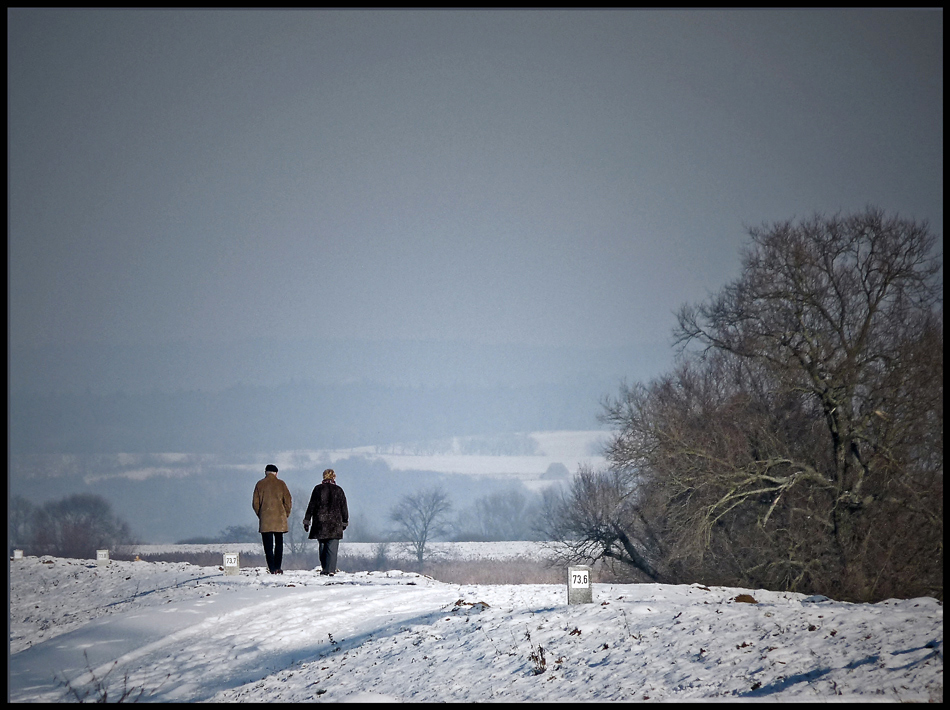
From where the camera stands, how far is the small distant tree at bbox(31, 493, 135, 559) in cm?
5756

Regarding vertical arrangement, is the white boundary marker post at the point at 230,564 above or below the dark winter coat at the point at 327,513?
below

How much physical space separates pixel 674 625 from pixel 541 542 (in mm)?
28125

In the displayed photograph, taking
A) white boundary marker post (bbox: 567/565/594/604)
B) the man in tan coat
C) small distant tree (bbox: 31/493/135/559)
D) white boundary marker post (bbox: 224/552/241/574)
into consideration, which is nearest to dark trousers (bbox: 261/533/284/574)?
the man in tan coat

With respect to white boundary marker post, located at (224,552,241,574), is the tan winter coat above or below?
above

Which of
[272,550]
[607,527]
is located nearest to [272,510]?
[272,550]

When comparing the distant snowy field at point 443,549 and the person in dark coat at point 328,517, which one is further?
the distant snowy field at point 443,549

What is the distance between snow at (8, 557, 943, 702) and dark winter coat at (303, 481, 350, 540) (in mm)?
2875

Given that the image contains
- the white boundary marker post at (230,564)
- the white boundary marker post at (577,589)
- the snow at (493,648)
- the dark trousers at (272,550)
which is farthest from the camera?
the white boundary marker post at (230,564)

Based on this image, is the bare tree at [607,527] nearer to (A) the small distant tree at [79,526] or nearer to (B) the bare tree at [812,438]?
(B) the bare tree at [812,438]

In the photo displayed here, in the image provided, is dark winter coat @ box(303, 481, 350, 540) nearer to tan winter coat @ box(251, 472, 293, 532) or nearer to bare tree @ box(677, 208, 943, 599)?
tan winter coat @ box(251, 472, 293, 532)

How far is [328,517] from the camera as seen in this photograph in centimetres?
1905

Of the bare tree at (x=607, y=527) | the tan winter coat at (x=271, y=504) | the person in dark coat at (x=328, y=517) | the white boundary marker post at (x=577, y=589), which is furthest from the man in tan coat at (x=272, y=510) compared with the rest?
the bare tree at (x=607, y=527)

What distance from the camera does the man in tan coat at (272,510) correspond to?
63.8 ft

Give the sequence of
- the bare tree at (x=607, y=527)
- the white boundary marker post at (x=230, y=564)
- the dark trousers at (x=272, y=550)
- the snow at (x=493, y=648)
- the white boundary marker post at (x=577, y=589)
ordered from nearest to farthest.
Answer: the snow at (x=493, y=648), the white boundary marker post at (x=577, y=589), the dark trousers at (x=272, y=550), the white boundary marker post at (x=230, y=564), the bare tree at (x=607, y=527)
